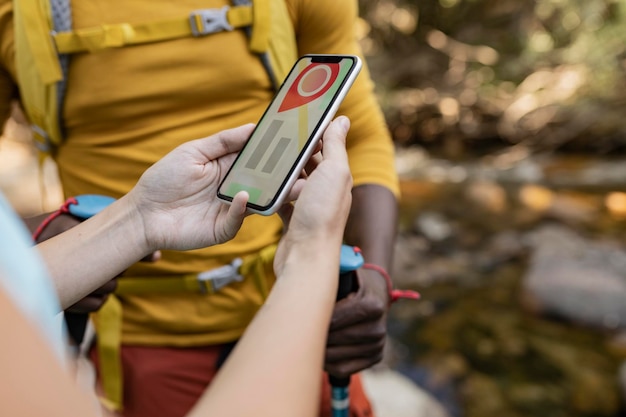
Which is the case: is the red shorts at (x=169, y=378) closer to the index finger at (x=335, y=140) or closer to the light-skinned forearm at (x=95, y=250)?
the light-skinned forearm at (x=95, y=250)

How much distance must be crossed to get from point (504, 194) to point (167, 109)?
4276 mm

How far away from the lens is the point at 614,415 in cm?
243

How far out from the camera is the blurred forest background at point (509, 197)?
2791 millimetres

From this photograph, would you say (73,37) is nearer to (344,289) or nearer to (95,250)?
(95,250)

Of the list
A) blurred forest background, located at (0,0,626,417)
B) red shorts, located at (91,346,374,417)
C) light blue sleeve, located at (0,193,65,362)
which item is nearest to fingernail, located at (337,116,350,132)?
light blue sleeve, located at (0,193,65,362)

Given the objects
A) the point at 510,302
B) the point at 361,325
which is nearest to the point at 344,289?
the point at 361,325

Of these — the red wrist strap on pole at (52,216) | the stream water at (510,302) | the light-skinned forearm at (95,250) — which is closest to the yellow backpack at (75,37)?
the red wrist strap on pole at (52,216)

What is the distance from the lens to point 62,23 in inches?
37.1

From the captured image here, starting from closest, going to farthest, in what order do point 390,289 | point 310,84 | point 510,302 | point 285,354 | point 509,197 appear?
point 285,354 → point 310,84 → point 390,289 → point 510,302 → point 509,197

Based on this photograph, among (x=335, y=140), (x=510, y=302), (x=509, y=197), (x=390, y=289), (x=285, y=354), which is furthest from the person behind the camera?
(x=509, y=197)

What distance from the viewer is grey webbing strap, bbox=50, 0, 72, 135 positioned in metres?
0.94

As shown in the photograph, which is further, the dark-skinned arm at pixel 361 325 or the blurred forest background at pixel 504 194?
the blurred forest background at pixel 504 194

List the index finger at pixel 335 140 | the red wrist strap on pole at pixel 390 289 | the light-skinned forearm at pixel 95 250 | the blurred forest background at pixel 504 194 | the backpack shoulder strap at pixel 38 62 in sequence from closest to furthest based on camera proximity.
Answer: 1. the index finger at pixel 335 140
2. the light-skinned forearm at pixel 95 250
3. the backpack shoulder strap at pixel 38 62
4. the red wrist strap on pole at pixel 390 289
5. the blurred forest background at pixel 504 194

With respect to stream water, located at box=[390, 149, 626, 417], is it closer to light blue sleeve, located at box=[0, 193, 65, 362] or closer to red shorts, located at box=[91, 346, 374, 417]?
red shorts, located at box=[91, 346, 374, 417]
